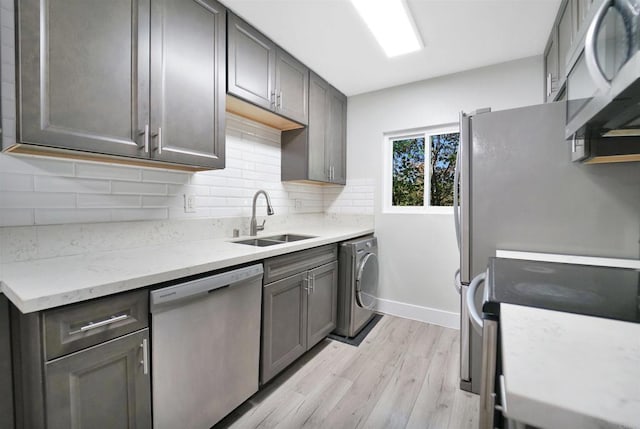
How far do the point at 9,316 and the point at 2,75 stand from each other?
3.03ft

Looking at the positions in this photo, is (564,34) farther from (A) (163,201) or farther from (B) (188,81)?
(A) (163,201)

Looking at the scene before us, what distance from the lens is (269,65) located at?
2.10 m

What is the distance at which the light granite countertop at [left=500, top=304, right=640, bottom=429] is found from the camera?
0.35 metres

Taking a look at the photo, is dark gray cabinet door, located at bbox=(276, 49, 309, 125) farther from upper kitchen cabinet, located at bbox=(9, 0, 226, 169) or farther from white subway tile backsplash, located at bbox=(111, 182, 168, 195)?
white subway tile backsplash, located at bbox=(111, 182, 168, 195)

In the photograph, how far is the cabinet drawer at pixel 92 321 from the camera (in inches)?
34.6

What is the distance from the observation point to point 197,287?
48.7 inches

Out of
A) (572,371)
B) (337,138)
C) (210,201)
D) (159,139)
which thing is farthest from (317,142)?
(572,371)

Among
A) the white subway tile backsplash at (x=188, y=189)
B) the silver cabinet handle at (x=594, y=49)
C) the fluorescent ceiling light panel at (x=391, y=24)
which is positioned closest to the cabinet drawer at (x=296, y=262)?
the white subway tile backsplash at (x=188, y=189)

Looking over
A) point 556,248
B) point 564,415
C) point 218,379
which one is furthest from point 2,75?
point 556,248

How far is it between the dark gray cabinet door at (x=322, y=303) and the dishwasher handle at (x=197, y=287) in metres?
0.65

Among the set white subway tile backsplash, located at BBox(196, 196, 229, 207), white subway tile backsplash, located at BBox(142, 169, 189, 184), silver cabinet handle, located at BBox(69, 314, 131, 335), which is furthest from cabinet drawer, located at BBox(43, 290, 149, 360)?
white subway tile backsplash, located at BBox(196, 196, 229, 207)

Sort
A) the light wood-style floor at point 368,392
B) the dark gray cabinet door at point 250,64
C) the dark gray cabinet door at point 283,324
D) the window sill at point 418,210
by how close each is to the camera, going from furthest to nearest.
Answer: the window sill at point 418,210 → the dark gray cabinet door at point 250,64 → the dark gray cabinet door at point 283,324 → the light wood-style floor at point 368,392

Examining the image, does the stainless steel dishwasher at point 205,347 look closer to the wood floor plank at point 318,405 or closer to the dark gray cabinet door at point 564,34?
the wood floor plank at point 318,405

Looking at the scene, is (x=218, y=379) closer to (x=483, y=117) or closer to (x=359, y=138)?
(x=483, y=117)
